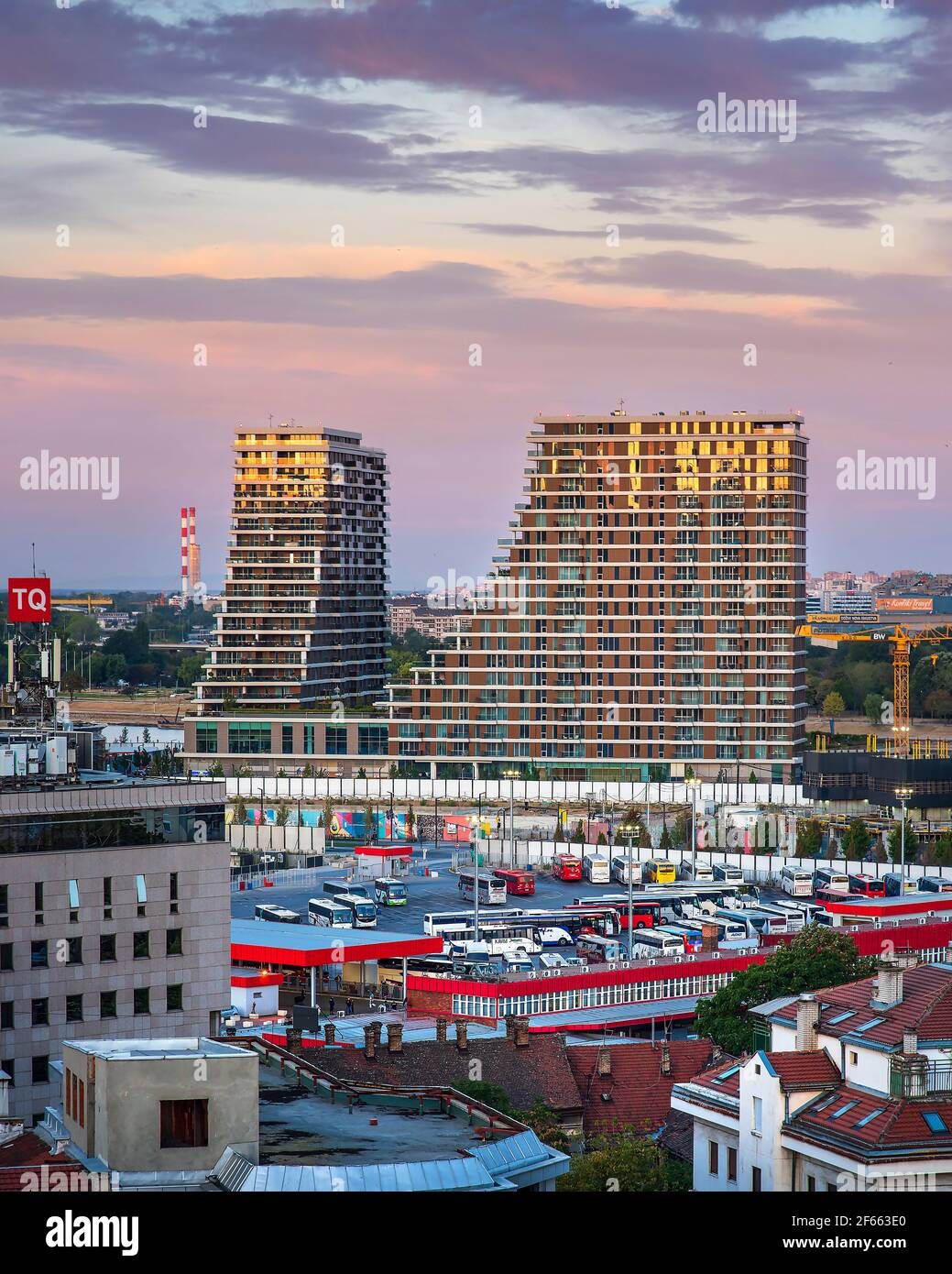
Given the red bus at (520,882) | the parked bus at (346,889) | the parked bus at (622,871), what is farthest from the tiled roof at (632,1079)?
the parked bus at (622,871)

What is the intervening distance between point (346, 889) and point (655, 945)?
1921cm

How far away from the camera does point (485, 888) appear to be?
91500mm

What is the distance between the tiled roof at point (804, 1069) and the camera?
107ft

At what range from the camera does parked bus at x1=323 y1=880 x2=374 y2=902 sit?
86625 millimetres

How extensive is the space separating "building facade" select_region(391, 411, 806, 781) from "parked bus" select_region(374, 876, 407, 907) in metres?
48.9

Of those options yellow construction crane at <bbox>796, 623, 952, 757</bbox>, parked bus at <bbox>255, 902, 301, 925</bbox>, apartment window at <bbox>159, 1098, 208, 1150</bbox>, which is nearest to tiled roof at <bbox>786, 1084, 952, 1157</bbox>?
apartment window at <bbox>159, 1098, 208, 1150</bbox>

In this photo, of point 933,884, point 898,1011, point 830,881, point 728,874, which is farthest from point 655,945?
point 898,1011

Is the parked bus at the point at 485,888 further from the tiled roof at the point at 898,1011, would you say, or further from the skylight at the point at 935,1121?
the skylight at the point at 935,1121

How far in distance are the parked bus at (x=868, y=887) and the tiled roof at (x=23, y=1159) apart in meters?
64.7

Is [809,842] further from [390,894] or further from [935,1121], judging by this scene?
[935,1121]

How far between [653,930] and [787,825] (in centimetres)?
3719
